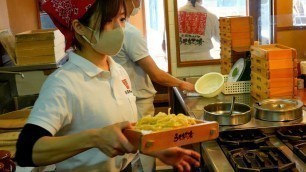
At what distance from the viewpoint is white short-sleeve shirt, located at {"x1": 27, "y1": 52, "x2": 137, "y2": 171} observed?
114cm

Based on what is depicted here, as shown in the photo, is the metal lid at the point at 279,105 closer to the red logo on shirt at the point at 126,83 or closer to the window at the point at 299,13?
the red logo on shirt at the point at 126,83

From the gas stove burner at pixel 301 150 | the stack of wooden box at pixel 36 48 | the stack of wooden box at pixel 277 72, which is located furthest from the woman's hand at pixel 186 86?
the gas stove burner at pixel 301 150

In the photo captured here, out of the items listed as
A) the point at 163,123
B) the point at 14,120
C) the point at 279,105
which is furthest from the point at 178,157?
the point at 14,120

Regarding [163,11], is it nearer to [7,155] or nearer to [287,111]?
[287,111]

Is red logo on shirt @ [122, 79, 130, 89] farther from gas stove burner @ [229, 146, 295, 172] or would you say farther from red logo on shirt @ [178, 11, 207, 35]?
red logo on shirt @ [178, 11, 207, 35]

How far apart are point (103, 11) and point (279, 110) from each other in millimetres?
1091

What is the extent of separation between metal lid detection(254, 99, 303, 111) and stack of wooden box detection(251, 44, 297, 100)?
0.15 metres

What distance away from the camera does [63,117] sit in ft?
3.84

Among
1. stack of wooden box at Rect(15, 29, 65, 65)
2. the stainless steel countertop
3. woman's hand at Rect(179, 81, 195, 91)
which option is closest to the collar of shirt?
the stainless steel countertop

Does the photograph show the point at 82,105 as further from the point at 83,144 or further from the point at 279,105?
the point at 279,105

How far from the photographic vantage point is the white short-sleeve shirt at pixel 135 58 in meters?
2.59

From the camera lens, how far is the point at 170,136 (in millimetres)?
1107

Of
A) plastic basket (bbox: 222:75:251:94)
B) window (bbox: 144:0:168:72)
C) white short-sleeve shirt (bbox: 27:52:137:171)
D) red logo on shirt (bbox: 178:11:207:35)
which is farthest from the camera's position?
window (bbox: 144:0:168:72)

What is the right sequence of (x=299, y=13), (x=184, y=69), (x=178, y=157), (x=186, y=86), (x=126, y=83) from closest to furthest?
(x=178, y=157) < (x=126, y=83) < (x=186, y=86) < (x=299, y=13) < (x=184, y=69)
